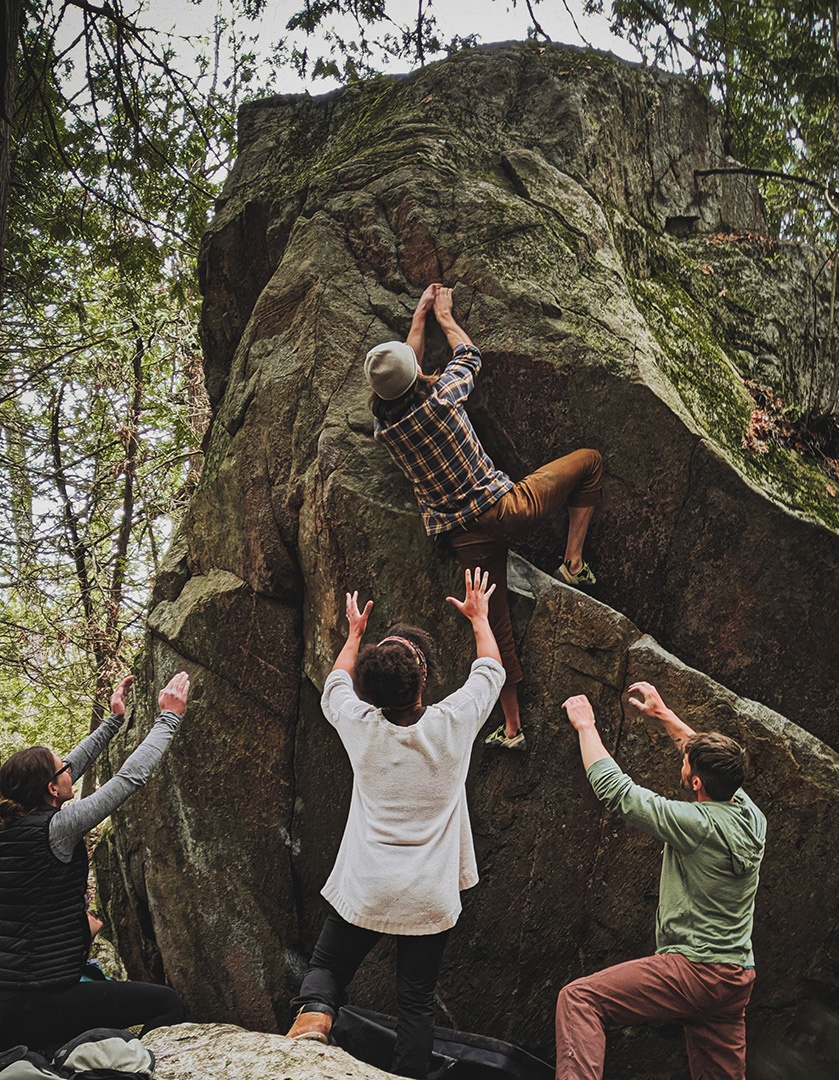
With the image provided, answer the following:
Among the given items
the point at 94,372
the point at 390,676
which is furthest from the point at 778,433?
the point at 94,372

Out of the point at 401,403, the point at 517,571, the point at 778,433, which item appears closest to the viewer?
the point at 401,403

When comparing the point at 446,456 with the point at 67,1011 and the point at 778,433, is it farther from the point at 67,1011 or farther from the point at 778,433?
the point at 67,1011

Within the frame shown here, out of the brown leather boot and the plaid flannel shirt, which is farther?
the plaid flannel shirt

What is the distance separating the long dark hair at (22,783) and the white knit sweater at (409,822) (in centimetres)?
174

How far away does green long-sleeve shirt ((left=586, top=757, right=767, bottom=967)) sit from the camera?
430cm

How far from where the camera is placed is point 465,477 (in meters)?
5.42

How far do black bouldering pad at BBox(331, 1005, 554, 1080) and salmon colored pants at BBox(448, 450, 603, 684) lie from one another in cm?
219

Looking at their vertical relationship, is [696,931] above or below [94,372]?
below

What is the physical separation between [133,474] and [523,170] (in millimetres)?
9008

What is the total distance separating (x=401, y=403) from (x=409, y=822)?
2556 millimetres

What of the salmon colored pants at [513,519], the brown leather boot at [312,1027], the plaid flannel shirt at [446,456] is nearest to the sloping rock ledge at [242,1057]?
the brown leather boot at [312,1027]

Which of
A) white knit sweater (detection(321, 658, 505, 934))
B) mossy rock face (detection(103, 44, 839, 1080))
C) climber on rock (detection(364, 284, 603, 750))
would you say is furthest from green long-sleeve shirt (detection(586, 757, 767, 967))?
climber on rock (detection(364, 284, 603, 750))

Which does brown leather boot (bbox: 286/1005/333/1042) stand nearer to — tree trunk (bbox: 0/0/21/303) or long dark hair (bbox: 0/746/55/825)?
long dark hair (bbox: 0/746/55/825)

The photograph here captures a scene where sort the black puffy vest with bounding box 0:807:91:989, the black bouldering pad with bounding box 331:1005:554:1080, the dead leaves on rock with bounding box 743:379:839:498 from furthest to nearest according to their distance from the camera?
the dead leaves on rock with bounding box 743:379:839:498, the black bouldering pad with bounding box 331:1005:554:1080, the black puffy vest with bounding box 0:807:91:989
